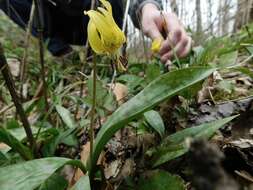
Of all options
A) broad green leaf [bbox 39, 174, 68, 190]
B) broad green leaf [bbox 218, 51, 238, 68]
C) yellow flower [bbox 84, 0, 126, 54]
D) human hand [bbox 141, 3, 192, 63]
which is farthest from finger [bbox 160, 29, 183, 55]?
broad green leaf [bbox 39, 174, 68, 190]

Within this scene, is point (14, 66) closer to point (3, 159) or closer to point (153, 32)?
point (153, 32)

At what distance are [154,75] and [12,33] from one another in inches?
167

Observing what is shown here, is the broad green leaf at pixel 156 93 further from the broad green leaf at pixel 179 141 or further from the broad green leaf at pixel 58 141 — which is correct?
the broad green leaf at pixel 58 141

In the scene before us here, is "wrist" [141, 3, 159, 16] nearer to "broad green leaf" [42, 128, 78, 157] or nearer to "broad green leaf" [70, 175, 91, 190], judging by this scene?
"broad green leaf" [42, 128, 78, 157]

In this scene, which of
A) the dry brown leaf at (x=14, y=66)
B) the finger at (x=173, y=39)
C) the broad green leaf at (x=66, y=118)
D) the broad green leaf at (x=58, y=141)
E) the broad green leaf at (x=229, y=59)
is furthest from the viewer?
the dry brown leaf at (x=14, y=66)

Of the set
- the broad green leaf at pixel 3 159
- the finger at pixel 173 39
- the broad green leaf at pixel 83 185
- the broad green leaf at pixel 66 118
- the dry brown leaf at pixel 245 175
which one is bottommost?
the dry brown leaf at pixel 245 175

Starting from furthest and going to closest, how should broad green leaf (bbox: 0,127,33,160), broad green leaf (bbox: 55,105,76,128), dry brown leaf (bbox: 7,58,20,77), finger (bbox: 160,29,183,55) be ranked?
1. dry brown leaf (bbox: 7,58,20,77)
2. finger (bbox: 160,29,183,55)
3. broad green leaf (bbox: 55,105,76,128)
4. broad green leaf (bbox: 0,127,33,160)

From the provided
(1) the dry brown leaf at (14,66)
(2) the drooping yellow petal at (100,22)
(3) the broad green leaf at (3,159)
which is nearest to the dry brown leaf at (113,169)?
(3) the broad green leaf at (3,159)

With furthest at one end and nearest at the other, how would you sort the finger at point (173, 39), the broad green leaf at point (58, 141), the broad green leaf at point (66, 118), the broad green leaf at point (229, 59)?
1. the broad green leaf at point (229, 59)
2. the finger at point (173, 39)
3. the broad green leaf at point (66, 118)
4. the broad green leaf at point (58, 141)

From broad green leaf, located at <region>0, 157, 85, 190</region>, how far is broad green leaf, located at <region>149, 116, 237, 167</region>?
0.63 feet

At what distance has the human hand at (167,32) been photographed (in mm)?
1567

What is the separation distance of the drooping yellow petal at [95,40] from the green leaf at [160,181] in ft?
0.92

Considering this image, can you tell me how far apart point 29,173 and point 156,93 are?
0.30 meters

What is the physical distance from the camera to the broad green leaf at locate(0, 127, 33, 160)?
92 centimetres
